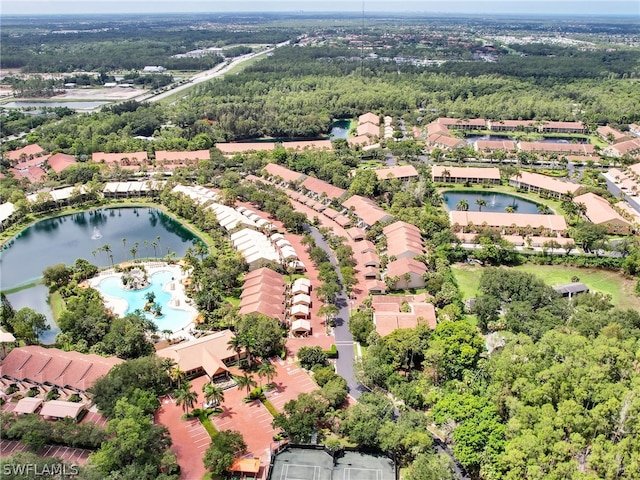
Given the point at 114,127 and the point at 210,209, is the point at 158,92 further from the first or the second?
the point at 210,209

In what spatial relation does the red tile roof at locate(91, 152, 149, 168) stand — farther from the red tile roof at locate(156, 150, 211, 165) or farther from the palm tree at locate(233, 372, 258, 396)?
the palm tree at locate(233, 372, 258, 396)

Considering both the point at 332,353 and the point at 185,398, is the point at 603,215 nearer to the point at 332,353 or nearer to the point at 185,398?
the point at 332,353

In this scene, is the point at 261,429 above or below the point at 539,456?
below

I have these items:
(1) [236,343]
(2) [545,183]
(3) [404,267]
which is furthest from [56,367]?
(2) [545,183]

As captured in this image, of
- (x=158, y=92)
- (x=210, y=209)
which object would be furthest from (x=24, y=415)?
(x=158, y=92)

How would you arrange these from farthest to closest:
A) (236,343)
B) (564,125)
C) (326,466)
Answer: (564,125), (236,343), (326,466)

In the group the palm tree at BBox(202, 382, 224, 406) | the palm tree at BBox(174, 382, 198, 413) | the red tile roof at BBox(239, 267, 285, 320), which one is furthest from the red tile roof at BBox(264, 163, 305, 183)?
the palm tree at BBox(174, 382, 198, 413)

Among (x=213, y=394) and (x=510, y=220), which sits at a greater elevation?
(x=213, y=394)

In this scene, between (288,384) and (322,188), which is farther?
(322,188)
